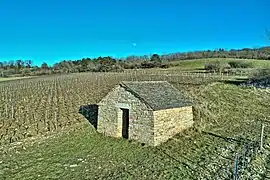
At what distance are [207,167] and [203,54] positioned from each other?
11930 cm

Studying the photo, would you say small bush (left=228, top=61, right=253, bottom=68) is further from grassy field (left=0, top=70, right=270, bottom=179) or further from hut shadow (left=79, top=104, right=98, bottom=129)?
hut shadow (left=79, top=104, right=98, bottom=129)

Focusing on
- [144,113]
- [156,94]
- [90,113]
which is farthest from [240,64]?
[144,113]

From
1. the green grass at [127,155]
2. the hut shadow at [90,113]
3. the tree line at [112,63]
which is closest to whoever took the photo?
the green grass at [127,155]

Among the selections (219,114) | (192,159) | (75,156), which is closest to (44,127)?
(75,156)

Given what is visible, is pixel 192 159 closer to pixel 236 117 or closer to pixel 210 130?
pixel 210 130

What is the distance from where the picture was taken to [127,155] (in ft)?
52.7

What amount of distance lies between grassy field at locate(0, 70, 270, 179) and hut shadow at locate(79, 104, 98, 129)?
0.54 meters

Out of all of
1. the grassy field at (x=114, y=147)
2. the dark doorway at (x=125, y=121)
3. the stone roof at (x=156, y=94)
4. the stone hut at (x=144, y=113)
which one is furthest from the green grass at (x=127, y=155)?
the stone roof at (x=156, y=94)

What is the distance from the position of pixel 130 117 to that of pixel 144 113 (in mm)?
1172

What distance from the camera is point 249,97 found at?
32.9 m

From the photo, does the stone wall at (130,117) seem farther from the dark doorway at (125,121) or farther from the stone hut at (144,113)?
the dark doorway at (125,121)

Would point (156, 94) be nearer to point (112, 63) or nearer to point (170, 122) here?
point (170, 122)

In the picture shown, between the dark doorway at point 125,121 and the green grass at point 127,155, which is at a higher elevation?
the dark doorway at point 125,121

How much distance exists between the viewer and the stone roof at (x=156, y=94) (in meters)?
18.7
